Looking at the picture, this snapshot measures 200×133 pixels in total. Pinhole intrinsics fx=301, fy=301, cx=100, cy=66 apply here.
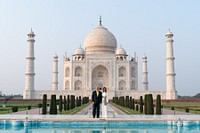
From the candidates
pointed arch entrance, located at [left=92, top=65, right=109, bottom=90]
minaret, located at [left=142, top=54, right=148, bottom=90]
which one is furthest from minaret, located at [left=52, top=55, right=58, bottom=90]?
minaret, located at [left=142, top=54, right=148, bottom=90]

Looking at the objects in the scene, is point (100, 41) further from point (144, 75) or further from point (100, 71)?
point (144, 75)

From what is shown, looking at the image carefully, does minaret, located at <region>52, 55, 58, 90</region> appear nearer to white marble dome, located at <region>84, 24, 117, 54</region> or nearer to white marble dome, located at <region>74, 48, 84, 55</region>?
white marble dome, located at <region>74, 48, 84, 55</region>

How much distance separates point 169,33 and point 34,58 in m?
13.4

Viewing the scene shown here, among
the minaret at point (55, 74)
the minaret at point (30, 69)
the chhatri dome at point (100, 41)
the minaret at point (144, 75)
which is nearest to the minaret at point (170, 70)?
the minaret at point (144, 75)

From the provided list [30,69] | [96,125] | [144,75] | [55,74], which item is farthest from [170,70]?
[96,125]

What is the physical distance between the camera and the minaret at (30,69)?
2855 cm

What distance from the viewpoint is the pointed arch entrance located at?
3336 cm

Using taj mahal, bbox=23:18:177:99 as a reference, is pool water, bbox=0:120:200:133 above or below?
below

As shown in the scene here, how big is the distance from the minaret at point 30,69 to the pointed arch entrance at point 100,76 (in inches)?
285

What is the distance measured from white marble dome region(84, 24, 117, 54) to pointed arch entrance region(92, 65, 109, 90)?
210 cm

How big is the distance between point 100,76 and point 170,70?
853cm

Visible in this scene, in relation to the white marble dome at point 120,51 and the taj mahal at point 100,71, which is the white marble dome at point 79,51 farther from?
the white marble dome at point 120,51

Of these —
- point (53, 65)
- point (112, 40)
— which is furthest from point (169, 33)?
point (53, 65)

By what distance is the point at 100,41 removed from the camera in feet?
115
